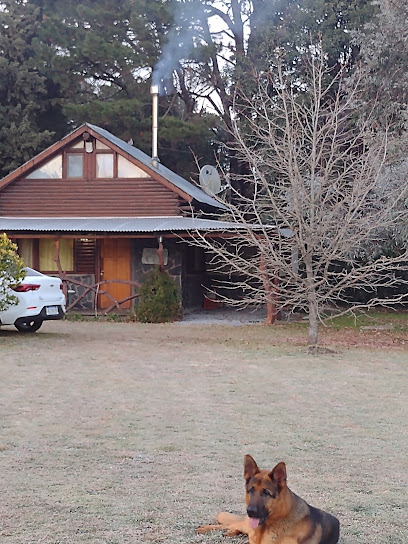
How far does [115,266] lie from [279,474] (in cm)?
1742

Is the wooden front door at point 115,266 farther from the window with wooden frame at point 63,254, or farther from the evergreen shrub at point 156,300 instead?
the evergreen shrub at point 156,300

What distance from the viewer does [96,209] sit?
20922mm

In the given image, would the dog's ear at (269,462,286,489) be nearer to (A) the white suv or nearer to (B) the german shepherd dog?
(B) the german shepherd dog

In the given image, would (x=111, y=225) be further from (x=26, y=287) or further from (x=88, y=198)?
(x=26, y=287)

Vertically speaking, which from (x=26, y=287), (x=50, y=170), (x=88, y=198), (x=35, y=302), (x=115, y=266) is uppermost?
(x=50, y=170)

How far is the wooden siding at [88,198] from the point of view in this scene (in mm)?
20719

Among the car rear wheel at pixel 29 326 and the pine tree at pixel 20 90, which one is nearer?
the car rear wheel at pixel 29 326

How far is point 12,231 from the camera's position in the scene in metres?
18.9

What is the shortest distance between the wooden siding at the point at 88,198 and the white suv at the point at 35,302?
22.4 feet

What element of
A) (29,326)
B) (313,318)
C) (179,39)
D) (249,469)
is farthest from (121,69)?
(249,469)

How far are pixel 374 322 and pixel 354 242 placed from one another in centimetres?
788

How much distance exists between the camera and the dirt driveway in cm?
439

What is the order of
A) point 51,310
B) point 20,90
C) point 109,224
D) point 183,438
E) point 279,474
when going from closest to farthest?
point 279,474 < point 183,438 < point 51,310 < point 109,224 < point 20,90

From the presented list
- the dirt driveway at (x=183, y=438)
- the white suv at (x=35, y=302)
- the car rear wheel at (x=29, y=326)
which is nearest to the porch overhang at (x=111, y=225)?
the car rear wheel at (x=29, y=326)
